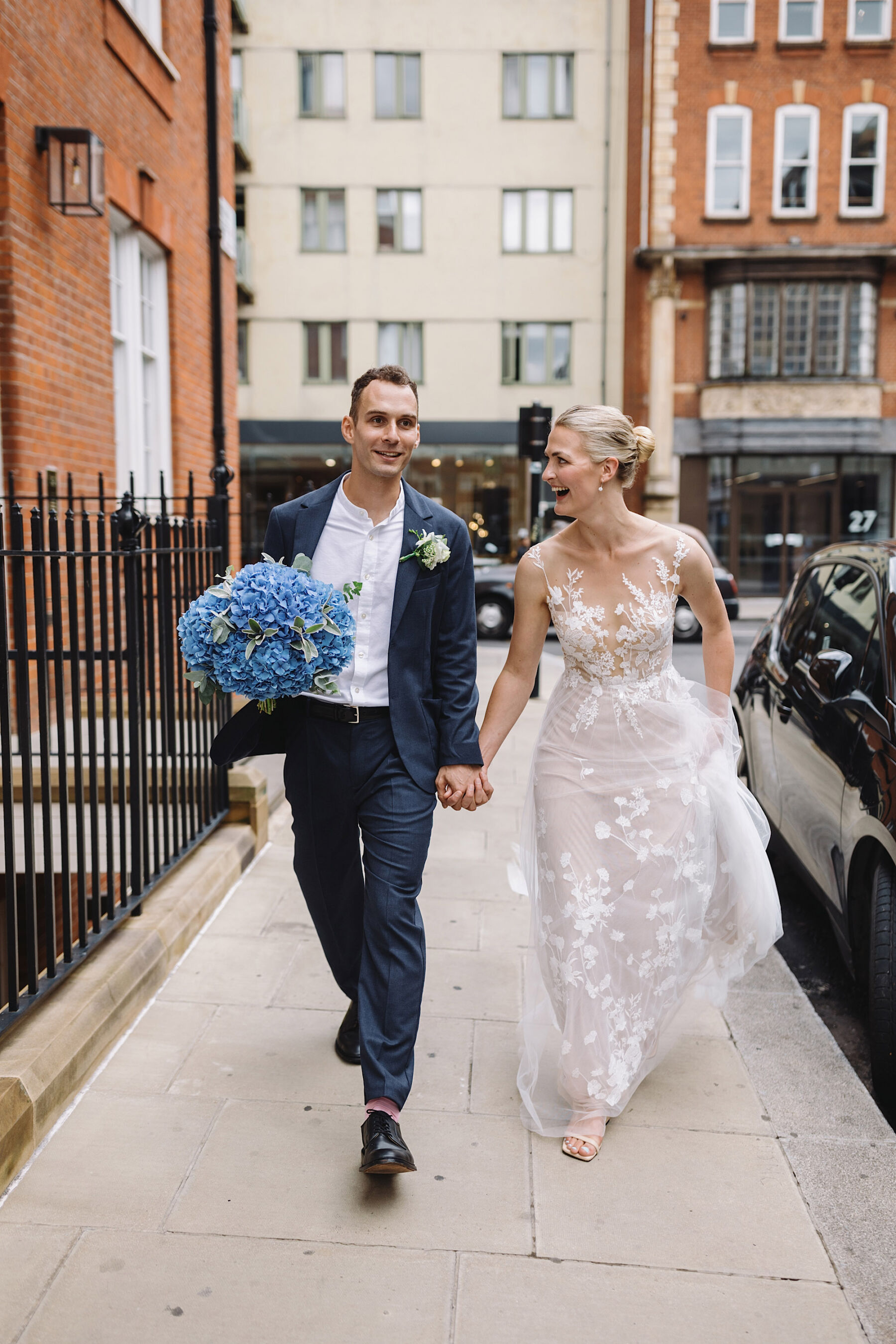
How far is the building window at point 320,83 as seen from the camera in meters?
27.1

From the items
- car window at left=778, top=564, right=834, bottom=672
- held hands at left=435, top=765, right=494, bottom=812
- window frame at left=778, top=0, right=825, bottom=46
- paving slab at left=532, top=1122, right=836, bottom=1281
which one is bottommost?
paving slab at left=532, top=1122, right=836, bottom=1281

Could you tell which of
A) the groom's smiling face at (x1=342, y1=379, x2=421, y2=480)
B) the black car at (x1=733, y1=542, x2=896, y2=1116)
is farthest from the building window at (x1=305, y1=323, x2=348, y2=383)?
the groom's smiling face at (x1=342, y1=379, x2=421, y2=480)

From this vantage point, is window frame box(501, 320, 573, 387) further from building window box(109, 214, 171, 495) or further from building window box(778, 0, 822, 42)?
building window box(109, 214, 171, 495)

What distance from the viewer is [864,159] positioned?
2642 cm

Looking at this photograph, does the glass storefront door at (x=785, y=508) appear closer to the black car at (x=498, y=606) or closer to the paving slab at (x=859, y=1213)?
the black car at (x=498, y=606)

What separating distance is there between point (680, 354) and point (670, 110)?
18.5 ft

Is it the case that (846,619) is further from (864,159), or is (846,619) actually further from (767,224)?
(864,159)

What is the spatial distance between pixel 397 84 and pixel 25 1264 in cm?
2912

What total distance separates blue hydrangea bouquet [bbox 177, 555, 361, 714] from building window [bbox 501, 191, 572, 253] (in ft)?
86.9

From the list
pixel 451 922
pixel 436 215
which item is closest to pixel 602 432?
pixel 451 922

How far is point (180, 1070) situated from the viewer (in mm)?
3590

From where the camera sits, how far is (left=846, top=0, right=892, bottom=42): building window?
26.0 metres

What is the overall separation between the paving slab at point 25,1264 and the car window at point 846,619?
10.8ft

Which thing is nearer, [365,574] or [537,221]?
[365,574]
